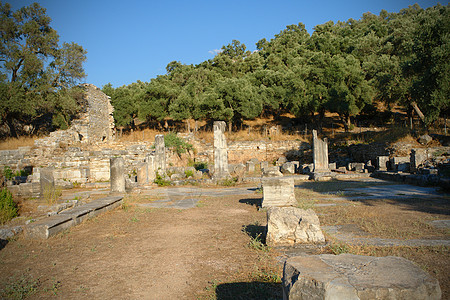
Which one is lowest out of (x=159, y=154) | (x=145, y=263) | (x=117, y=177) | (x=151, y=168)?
(x=145, y=263)

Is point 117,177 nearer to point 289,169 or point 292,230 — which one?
point 292,230

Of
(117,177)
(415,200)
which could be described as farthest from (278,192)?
(117,177)

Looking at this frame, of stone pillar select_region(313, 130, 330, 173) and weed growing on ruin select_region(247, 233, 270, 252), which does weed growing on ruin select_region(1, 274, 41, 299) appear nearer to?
weed growing on ruin select_region(247, 233, 270, 252)

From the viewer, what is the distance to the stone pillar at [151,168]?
16.5m

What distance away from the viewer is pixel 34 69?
21.9 m

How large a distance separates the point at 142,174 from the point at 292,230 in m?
12.1

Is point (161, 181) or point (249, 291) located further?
point (161, 181)

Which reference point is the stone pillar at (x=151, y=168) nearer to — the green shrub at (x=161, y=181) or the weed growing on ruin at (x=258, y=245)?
the green shrub at (x=161, y=181)

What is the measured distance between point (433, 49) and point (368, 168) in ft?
26.1

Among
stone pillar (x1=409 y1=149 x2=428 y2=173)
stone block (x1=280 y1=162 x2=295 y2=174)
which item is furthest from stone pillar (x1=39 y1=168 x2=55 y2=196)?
stone pillar (x1=409 y1=149 x2=428 y2=173)

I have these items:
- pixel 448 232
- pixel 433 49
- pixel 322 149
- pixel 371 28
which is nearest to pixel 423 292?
pixel 448 232

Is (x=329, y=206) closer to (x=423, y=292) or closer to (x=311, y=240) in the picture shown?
(x=311, y=240)

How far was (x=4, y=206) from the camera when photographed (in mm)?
7828

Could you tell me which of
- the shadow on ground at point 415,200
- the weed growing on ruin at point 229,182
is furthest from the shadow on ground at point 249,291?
the weed growing on ruin at point 229,182
